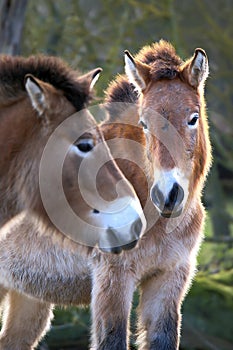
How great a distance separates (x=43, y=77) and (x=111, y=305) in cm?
171

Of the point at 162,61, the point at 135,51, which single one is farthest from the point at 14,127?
the point at 135,51

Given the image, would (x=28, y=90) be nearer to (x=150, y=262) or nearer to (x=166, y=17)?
(x=150, y=262)

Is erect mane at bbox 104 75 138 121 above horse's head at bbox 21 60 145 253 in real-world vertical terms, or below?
below

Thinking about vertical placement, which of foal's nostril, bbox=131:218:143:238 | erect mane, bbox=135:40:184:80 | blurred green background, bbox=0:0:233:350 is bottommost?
blurred green background, bbox=0:0:233:350

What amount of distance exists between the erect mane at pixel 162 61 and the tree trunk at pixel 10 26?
322 cm

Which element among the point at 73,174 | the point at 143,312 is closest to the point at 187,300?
the point at 143,312

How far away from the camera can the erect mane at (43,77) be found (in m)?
4.53

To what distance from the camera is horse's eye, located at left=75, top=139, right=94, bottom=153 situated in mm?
4438

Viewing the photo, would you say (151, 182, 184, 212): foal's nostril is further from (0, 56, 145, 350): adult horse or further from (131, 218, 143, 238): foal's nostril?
(131, 218, 143, 238): foal's nostril

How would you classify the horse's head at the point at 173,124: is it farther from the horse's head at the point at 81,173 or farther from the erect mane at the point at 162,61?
the horse's head at the point at 81,173

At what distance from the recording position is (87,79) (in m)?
4.69

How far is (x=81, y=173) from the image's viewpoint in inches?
177

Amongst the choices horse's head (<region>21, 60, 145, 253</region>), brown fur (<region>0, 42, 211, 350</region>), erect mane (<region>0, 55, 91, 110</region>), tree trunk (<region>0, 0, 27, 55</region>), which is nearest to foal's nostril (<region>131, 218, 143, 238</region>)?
horse's head (<region>21, 60, 145, 253</region>)

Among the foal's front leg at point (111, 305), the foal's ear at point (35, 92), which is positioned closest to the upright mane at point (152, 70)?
the foal's ear at point (35, 92)
